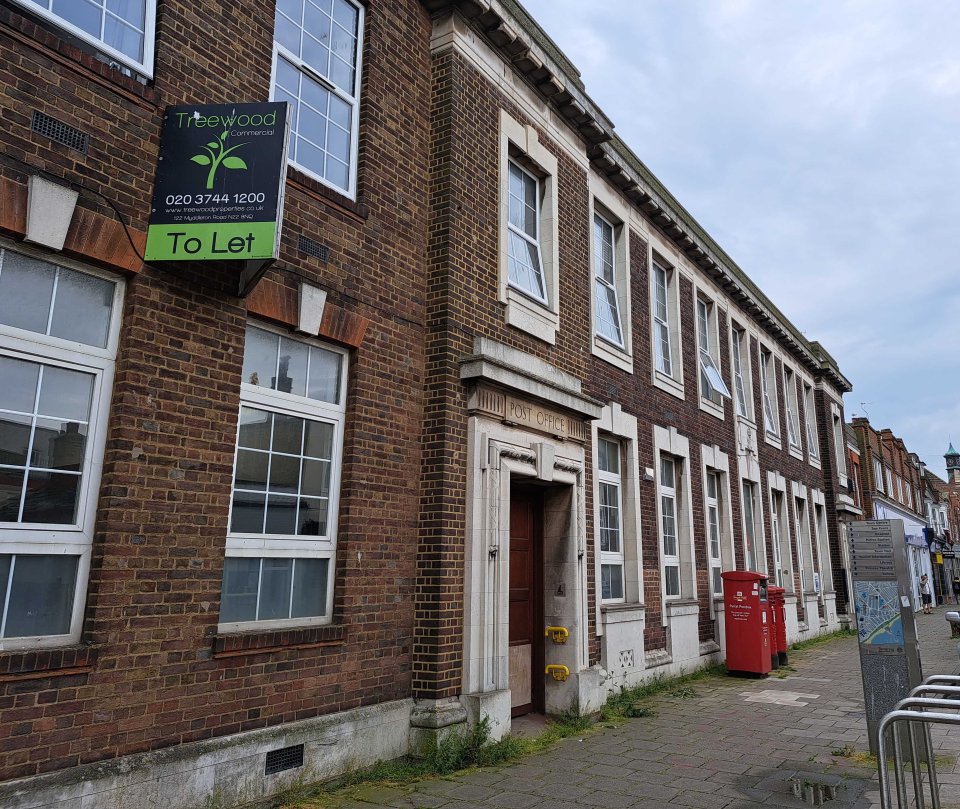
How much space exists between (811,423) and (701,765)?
64.1 ft

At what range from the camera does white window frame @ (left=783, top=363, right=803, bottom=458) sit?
21.2 meters

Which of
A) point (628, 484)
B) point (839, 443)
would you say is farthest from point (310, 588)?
point (839, 443)

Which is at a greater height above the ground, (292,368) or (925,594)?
(292,368)

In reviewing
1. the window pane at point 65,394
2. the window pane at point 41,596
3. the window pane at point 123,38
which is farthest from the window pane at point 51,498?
the window pane at point 123,38

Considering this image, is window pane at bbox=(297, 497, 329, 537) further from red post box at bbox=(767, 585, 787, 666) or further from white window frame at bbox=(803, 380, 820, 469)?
white window frame at bbox=(803, 380, 820, 469)

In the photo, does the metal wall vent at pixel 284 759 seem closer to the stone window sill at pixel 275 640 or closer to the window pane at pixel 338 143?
the stone window sill at pixel 275 640

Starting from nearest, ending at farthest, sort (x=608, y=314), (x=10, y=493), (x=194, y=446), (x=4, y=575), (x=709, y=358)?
(x=4, y=575) → (x=10, y=493) → (x=194, y=446) → (x=608, y=314) → (x=709, y=358)

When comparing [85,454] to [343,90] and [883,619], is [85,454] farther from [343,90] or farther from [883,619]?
[883,619]

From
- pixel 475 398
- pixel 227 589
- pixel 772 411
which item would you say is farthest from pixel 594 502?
pixel 772 411

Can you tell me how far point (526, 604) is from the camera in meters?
8.93

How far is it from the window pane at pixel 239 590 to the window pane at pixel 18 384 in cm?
176

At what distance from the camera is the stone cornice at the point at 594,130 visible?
862cm

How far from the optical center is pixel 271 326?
609 centimetres

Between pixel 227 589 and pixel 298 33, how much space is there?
4960mm
